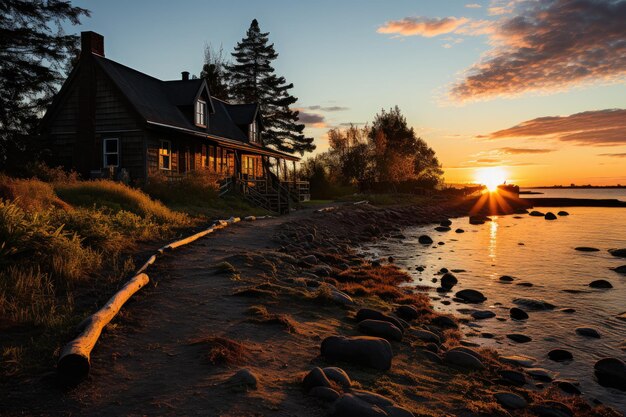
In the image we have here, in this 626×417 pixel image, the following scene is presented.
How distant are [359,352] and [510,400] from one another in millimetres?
1766

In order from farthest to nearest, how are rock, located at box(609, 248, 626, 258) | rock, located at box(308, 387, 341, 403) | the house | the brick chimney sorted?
the brick chimney
the house
rock, located at box(609, 248, 626, 258)
rock, located at box(308, 387, 341, 403)

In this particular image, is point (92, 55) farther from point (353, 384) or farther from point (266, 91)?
point (266, 91)

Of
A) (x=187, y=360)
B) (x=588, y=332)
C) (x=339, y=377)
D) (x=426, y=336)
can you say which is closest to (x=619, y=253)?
(x=588, y=332)

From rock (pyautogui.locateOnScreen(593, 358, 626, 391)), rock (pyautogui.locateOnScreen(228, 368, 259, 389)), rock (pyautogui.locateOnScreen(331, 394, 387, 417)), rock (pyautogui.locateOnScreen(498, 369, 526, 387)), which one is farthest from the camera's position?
rock (pyautogui.locateOnScreen(593, 358, 626, 391))

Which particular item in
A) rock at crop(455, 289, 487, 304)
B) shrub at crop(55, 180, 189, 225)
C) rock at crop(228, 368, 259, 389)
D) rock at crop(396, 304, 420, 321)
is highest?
shrub at crop(55, 180, 189, 225)

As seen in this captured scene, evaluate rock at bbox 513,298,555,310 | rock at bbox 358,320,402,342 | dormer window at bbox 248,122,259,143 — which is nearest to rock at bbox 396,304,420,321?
rock at bbox 358,320,402,342

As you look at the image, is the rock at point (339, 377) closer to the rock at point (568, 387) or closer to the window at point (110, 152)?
the rock at point (568, 387)

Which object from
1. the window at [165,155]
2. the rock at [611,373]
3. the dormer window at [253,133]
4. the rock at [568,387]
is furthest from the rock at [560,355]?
the dormer window at [253,133]

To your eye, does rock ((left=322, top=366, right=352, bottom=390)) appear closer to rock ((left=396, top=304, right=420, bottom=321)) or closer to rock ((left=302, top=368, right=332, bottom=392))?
rock ((left=302, top=368, right=332, bottom=392))

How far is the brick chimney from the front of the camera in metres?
22.4

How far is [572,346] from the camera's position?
7.35 meters

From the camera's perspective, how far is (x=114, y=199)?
14664 millimetres

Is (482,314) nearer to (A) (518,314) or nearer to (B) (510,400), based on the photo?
(A) (518,314)

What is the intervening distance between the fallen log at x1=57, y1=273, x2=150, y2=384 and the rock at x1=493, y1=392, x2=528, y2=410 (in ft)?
14.2
